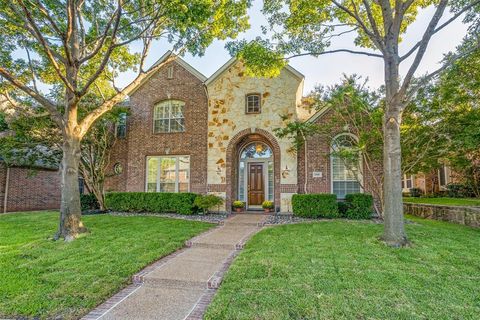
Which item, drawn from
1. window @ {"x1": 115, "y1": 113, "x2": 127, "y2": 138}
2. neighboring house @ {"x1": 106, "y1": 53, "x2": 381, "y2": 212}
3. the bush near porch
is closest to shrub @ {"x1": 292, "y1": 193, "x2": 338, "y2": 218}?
the bush near porch

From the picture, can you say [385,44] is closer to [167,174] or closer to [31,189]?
[167,174]

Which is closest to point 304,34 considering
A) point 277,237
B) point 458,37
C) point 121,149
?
point 458,37

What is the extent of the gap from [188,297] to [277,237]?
346 centimetres

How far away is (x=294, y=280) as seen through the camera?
4137 millimetres

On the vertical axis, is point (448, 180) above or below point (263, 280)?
above

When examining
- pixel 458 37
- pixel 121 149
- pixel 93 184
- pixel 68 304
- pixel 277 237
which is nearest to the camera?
pixel 68 304

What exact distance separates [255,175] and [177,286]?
29.4ft

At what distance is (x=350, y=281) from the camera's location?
406 cm

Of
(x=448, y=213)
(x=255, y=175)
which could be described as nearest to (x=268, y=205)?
(x=255, y=175)

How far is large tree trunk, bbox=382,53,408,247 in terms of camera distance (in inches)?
243

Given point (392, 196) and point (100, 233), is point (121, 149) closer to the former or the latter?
point (100, 233)

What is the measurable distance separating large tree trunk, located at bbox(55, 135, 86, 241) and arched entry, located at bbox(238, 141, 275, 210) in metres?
7.24

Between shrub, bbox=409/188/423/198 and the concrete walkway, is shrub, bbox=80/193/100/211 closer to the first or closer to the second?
A: the concrete walkway

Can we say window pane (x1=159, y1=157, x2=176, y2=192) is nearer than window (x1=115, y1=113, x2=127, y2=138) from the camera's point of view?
Yes
